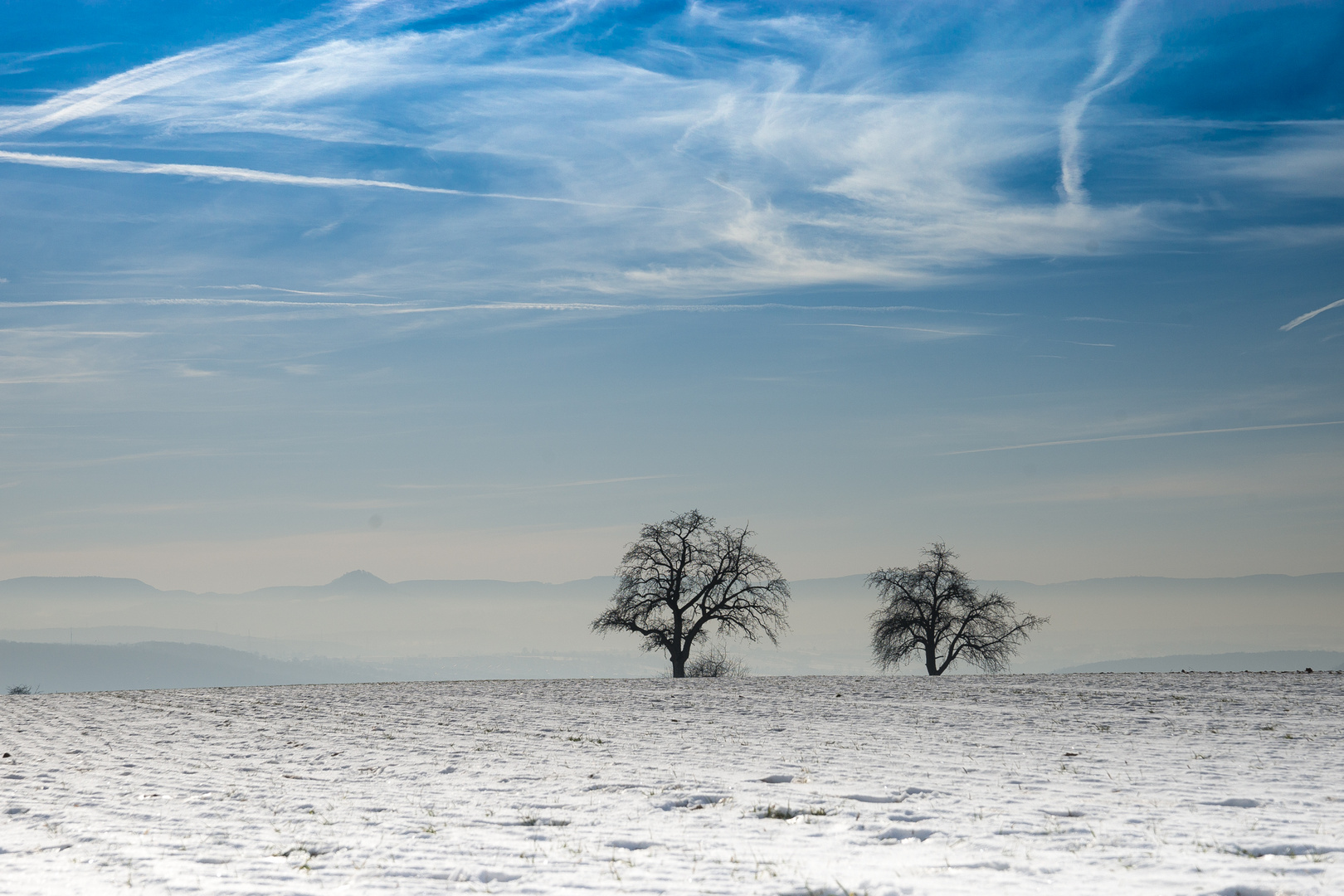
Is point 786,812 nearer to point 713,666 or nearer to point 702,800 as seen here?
point 702,800

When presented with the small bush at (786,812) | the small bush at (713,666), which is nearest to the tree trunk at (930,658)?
the small bush at (713,666)

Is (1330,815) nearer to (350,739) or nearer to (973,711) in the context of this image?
(973,711)

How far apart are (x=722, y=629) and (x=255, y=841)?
43.8 meters

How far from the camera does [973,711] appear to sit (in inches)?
869

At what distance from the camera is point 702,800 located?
12008 mm

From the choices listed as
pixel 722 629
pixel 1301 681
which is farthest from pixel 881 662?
pixel 1301 681

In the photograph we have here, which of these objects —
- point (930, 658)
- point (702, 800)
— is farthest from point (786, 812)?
point (930, 658)

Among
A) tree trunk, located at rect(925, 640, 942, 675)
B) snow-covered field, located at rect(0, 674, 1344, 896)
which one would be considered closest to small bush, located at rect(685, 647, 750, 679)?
tree trunk, located at rect(925, 640, 942, 675)

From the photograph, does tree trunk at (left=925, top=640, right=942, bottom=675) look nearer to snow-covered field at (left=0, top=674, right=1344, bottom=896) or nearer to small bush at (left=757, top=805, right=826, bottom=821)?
snow-covered field at (left=0, top=674, right=1344, bottom=896)

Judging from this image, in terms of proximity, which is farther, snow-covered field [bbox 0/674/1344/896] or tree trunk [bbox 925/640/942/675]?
tree trunk [bbox 925/640/942/675]

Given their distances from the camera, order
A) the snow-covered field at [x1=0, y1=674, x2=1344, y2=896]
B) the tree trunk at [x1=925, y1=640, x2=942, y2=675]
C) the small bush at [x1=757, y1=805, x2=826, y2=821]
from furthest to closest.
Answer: the tree trunk at [x1=925, y1=640, x2=942, y2=675] → the small bush at [x1=757, y1=805, x2=826, y2=821] → the snow-covered field at [x1=0, y1=674, x2=1344, y2=896]

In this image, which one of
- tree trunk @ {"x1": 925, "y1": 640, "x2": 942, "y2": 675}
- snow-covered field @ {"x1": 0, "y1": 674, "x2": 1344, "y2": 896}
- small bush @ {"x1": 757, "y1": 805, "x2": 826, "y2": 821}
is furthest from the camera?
tree trunk @ {"x1": 925, "y1": 640, "x2": 942, "y2": 675}

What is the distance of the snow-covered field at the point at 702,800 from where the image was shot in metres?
8.47

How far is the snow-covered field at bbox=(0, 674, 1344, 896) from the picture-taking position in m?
8.47
